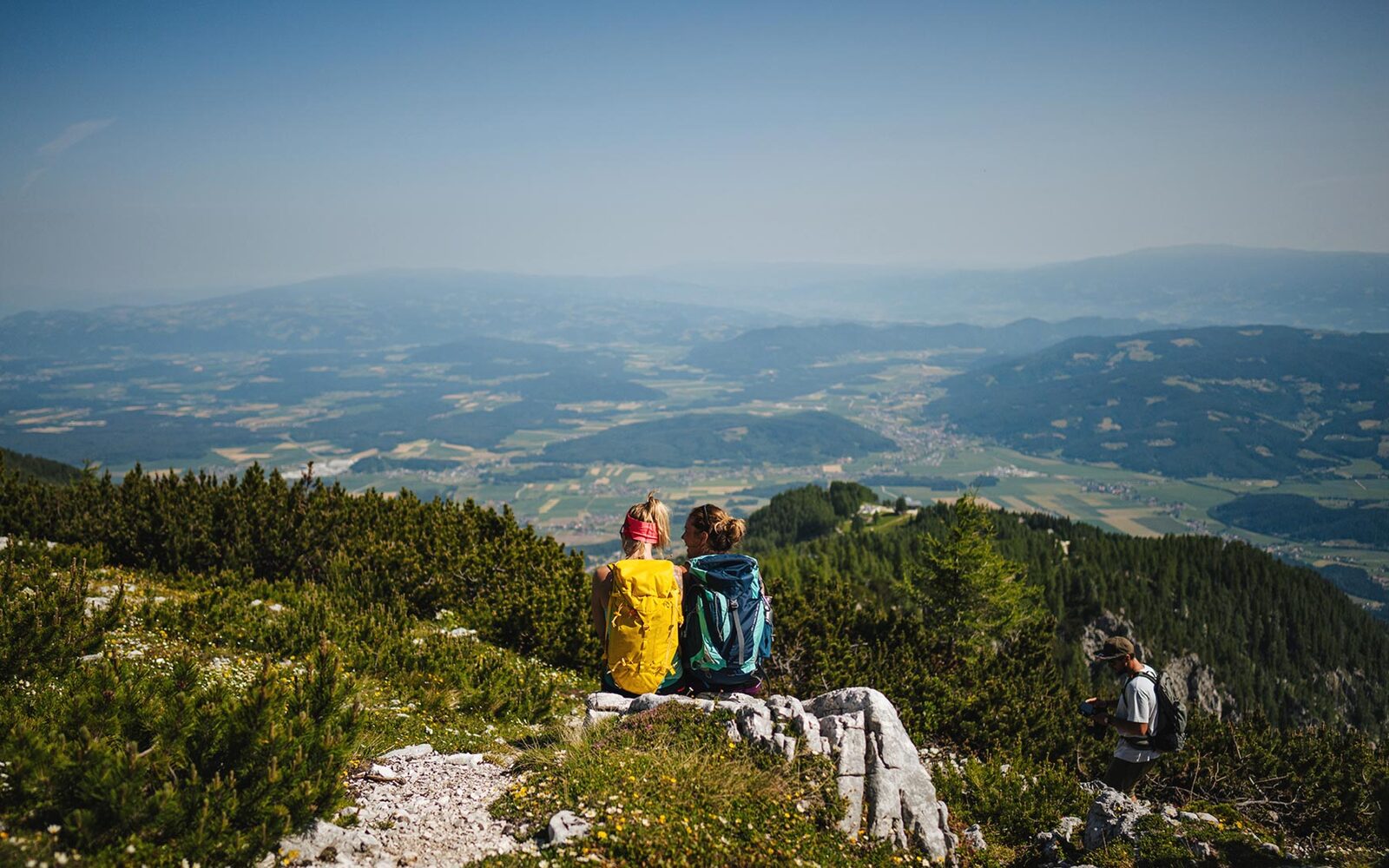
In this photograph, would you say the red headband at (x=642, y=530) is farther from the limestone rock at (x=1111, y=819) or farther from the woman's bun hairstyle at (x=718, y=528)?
the limestone rock at (x=1111, y=819)

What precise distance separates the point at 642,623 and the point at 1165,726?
21.2 feet

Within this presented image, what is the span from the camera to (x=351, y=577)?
45.8ft

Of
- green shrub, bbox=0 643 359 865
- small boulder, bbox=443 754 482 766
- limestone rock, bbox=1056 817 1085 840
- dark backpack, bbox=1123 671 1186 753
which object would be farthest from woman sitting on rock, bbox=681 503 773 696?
dark backpack, bbox=1123 671 1186 753

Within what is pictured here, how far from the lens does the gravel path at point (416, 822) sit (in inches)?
205

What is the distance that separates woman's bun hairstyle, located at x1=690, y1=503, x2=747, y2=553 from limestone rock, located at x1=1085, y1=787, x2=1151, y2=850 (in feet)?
17.1

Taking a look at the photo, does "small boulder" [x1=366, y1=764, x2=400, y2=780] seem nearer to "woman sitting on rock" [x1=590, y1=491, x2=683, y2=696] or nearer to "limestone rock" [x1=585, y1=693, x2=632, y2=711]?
"limestone rock" [x1=585, y1=693, x2=632, y2=711]

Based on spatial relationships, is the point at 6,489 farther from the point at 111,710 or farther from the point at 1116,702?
the point at 1116,702

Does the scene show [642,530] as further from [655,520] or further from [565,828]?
[565,828]

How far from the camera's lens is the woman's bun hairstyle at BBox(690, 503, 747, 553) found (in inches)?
285

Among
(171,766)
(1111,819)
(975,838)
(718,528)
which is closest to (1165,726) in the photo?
(1111,819)

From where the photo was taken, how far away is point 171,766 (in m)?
4.67

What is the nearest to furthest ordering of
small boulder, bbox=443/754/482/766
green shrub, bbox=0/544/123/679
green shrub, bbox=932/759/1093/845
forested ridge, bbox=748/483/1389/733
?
green shrub, bbox=0/544/123/679, small boulder, bbox=443/754/482/766, green shrub, bbox=932/759/1093/845, forested ridge, bbox=748/483/1389/733

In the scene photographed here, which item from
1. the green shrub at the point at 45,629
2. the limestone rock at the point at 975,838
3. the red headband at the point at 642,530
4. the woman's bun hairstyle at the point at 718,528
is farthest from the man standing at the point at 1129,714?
the green shrub at the point at 45,629

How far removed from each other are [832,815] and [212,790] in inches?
214
